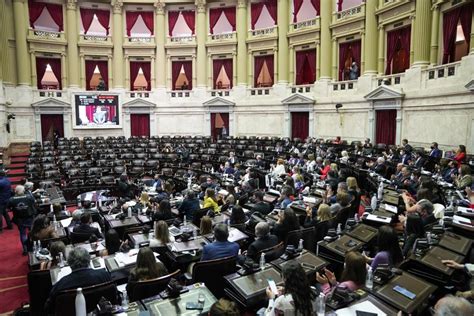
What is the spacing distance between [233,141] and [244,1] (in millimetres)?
11098

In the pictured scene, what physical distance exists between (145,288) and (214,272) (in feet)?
3.20

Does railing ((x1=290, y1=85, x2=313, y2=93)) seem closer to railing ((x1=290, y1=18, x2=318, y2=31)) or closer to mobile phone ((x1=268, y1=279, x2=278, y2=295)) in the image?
railing ((x1=290, y1=18, x2=318, y2=31))

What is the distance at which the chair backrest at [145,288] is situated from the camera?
158 inches

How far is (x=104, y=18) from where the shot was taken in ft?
86.3

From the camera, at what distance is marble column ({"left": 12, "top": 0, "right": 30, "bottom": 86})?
2327 cm

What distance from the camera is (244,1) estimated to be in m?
24.8

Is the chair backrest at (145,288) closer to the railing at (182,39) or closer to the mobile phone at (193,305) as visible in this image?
the mobile phone at (193,305)

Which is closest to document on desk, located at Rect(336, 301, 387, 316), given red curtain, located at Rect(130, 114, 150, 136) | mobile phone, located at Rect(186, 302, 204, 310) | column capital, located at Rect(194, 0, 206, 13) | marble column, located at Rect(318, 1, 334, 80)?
mobile phone, located at Rect(186, 302, 204, 310)

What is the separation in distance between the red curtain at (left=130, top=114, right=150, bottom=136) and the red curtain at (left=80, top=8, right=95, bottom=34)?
7532mm

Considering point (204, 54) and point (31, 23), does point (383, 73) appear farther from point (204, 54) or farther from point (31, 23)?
point (31, 23)

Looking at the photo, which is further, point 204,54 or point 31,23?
point 204,54

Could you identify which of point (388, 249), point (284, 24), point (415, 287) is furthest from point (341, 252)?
point (284, 24)

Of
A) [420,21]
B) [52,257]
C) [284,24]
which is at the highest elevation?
[284,24]

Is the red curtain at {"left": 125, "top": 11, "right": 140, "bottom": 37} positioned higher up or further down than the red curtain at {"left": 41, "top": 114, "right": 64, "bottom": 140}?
higher up
